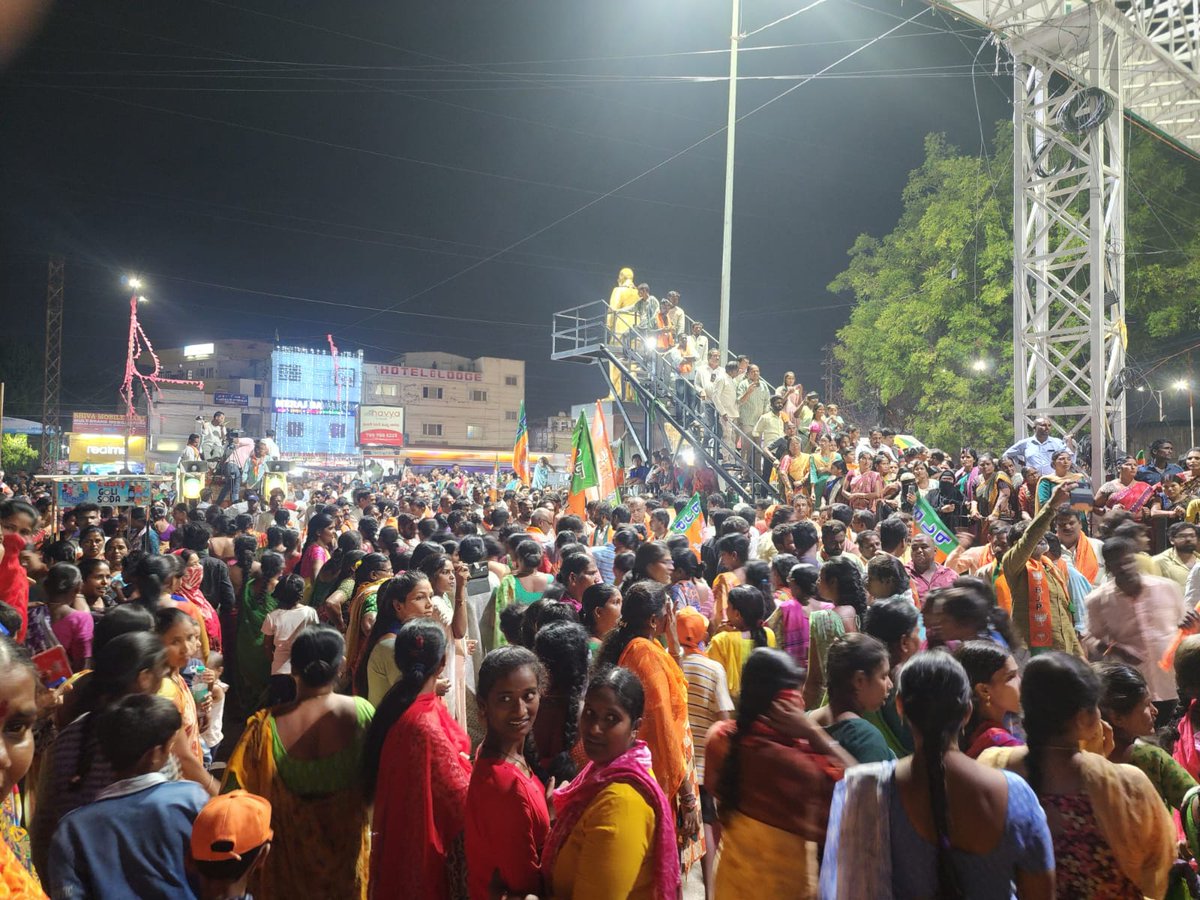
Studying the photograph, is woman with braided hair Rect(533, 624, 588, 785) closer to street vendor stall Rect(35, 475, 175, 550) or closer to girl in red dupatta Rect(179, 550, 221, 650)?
girl in red dupatta Rect(179, 550, 221, 650)

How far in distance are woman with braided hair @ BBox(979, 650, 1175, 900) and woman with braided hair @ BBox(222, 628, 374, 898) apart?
2.40m

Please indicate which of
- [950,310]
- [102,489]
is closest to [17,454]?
[102,489]

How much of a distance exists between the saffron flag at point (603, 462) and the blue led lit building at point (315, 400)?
5265 centimetres

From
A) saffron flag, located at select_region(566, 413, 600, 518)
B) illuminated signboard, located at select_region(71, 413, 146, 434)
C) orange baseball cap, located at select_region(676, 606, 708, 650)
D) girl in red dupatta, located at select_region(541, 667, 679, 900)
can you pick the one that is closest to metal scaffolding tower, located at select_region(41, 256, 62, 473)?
illuminated signboard, located at select_region(71, 413, 146, 434)

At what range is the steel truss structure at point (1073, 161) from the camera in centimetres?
1471

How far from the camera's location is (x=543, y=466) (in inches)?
866

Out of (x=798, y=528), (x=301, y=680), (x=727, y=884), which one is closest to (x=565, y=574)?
(x=798, y=528)

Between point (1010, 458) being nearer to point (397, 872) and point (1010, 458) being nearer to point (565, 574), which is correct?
point (565, 574)

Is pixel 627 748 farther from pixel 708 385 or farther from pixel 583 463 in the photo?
pixel 708 385

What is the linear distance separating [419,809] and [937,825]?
1.73m

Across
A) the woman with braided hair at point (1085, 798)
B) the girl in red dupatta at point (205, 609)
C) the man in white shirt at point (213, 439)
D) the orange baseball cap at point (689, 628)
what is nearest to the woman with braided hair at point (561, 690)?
the orange baseball cap at point (689, 628)

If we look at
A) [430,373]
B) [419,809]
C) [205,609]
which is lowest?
[419,809]

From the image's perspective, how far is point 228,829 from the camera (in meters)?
2.28

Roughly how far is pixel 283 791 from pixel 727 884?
5.40 ft
